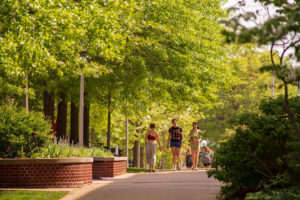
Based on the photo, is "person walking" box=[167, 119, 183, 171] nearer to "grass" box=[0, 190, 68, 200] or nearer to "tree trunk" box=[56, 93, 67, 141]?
"tree trunk" box=[56, 93, 67, 141]

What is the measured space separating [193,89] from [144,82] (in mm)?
2014

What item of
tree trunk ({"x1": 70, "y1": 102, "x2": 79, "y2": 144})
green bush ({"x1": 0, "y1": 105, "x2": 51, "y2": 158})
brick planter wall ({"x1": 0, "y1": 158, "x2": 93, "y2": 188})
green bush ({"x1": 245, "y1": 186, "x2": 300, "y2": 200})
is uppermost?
tree trunk ({"x1": 70, "y1": 102, "x2": 79, "y2": 144})

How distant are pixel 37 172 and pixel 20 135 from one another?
1.20m

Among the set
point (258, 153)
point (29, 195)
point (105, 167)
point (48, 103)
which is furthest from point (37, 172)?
point (48, 103)

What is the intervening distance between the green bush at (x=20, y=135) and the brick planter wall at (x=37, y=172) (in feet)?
2.29

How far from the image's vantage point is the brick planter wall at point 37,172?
539 inches

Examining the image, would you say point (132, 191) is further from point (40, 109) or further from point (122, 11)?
point (40, 109)

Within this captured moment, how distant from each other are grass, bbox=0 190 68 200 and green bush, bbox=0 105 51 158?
193cm

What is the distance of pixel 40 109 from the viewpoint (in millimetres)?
35188

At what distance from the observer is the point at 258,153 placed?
9125 millimetres

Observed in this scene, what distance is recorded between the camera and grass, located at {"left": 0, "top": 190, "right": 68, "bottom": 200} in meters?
11.8

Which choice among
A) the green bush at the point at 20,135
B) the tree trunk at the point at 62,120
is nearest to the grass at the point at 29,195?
the green bush at the point at 20,135

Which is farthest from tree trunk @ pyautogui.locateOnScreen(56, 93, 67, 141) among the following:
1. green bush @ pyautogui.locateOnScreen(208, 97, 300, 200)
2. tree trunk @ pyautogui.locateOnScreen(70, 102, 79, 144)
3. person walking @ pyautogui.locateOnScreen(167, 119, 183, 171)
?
green bush @ pyautogui.locateOnScreen(208, 97, 300, 200)

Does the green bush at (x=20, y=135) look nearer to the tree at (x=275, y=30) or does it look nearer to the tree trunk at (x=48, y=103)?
the tree at (x=275, y=30)
